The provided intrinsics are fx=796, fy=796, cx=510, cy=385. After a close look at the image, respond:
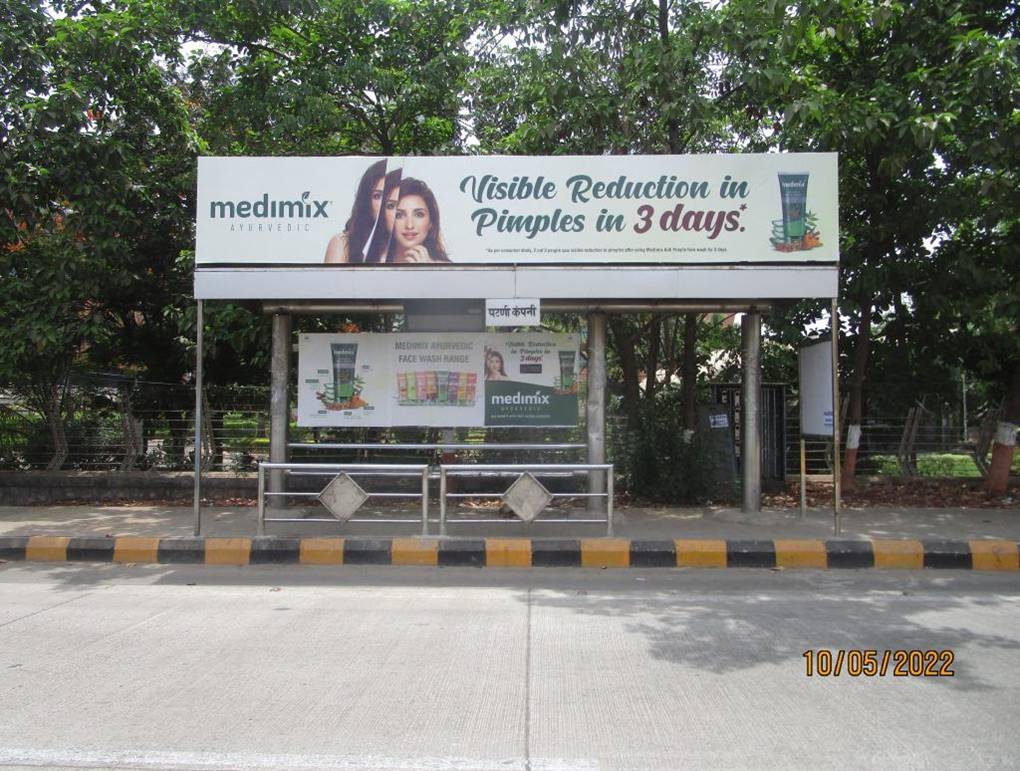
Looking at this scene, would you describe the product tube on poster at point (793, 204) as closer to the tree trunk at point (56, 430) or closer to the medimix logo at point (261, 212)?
the medimix logo at point (261, 212)

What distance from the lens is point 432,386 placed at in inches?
365

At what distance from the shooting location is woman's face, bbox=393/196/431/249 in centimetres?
858

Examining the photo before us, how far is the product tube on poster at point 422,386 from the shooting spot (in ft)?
30.4

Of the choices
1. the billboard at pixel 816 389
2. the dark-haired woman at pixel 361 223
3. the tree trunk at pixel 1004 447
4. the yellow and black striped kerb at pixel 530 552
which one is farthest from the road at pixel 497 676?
the tree trunk at pixel 1004 447

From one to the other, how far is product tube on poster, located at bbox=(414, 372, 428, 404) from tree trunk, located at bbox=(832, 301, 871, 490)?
5.92m

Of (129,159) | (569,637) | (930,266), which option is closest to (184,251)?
(129,159)

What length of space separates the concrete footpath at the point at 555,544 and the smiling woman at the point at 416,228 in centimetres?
296

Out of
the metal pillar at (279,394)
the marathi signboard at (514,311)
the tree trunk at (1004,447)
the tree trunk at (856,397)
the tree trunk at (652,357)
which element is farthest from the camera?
the tree trunk at (652,357)

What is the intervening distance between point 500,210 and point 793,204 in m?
3.10

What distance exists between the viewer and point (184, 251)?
427 inches

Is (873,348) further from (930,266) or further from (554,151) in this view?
(554,151)

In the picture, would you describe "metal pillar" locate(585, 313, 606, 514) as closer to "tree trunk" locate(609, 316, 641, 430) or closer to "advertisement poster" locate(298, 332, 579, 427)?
"advertisement poster" locate(298, 332, 579, 427)

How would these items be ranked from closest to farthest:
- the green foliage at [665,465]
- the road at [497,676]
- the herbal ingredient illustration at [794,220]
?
the road at [497,676]
the herbal ingredient illustration at [794,220]
the green foliage at [665,465]
